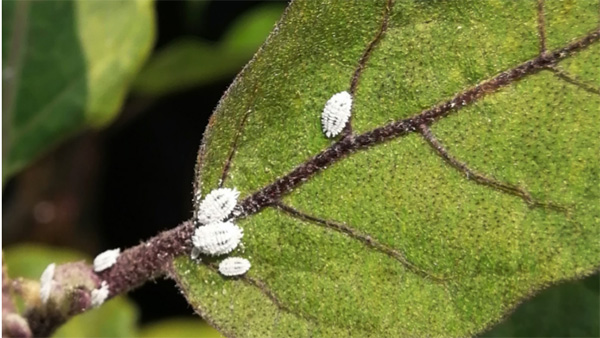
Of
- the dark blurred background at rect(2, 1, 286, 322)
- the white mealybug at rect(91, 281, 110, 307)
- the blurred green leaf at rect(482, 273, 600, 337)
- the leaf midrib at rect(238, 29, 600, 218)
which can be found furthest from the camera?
the dark blurred background at rect(2, 1, 286, 322)

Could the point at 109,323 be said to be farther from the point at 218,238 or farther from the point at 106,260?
the point at 218,238

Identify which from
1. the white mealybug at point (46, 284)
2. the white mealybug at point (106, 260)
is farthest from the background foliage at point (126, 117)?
the white mealybug at point (46, 284)

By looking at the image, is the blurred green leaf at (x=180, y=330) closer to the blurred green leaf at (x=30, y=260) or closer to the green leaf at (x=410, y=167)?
the blurred green leaf at (x=30, y=260)

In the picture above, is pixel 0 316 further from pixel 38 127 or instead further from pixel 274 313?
pixel 38 127

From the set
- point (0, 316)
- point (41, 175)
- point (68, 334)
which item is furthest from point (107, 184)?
point (0, 316)

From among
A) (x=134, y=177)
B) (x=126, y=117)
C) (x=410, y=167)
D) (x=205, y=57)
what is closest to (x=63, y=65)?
(x=205, y=57)

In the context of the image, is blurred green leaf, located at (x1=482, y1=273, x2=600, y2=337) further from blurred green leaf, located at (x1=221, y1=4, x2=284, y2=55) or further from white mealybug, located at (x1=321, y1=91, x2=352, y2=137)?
blurred green leaf, located at (x1=221, y1=4, x2=284, y2=55)

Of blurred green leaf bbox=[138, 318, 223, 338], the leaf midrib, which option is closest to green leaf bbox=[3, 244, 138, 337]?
blurred green leaf bbox=[138, 318, 223, 338]
